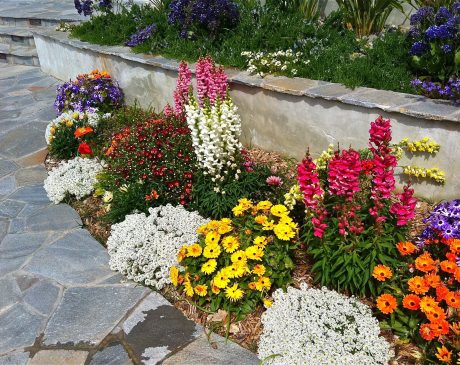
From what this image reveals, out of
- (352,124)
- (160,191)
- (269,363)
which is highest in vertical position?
(352,124)

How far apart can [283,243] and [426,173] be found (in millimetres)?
1464

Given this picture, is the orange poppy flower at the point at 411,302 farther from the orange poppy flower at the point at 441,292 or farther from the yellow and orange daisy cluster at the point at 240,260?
the yellow and orange daisy cluster at the point at 240,260

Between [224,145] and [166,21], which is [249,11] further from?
[224,145]

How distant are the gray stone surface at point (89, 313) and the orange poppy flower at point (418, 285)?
5.86 feet

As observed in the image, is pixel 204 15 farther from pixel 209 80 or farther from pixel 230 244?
pixel 230 244

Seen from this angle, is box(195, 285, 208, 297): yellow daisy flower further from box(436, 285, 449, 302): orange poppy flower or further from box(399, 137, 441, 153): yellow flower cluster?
box(399, 137, 441, 153): yellow flower cluster

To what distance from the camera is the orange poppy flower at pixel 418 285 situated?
2710 mm

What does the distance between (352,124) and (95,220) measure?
2464 millimetres

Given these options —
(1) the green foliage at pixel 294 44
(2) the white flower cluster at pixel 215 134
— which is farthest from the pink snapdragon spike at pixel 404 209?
(1) the green foliage at pixel 294 44

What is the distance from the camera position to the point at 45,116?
6.99 m

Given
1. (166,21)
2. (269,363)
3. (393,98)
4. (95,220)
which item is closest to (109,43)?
(166,21)

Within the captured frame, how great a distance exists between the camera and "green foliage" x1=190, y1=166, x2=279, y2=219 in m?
3.90

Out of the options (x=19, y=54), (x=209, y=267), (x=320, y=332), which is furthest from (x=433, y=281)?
(x=19, y=54)

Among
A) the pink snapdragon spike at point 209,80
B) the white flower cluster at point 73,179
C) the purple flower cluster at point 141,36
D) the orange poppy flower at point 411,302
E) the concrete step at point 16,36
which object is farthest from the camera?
the concrete step at point 16,36
